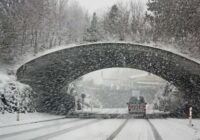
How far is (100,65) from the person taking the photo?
46.9m

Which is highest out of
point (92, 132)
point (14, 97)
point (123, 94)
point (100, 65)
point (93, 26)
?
point (93, 26)

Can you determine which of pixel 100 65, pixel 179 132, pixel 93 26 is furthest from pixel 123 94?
pixel 179 132

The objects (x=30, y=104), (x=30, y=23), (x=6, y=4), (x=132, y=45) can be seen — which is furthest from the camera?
(x=30, y=23)

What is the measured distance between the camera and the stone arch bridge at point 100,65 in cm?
3697

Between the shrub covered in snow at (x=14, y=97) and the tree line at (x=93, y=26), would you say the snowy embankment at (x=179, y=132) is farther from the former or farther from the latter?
the tree line at (x=93, y=26)

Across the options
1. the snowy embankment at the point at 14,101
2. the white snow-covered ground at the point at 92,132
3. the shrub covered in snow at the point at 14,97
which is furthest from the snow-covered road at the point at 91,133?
the shrub covered in snow at the point at 14,97

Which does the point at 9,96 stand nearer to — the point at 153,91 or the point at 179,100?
the point at 179,100

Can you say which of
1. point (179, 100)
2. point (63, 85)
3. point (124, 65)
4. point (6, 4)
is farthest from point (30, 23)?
point (179, 100)

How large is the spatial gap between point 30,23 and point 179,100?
22182 mm

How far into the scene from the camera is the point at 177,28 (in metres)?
40.2

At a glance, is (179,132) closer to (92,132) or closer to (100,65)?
(92,132)

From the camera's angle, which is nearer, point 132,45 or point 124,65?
point 132,45

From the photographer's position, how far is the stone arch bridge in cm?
3697

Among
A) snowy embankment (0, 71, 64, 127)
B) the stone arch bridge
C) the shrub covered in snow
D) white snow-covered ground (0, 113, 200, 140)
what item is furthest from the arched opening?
white snow-covered ground (0, 113, 200, 140)
